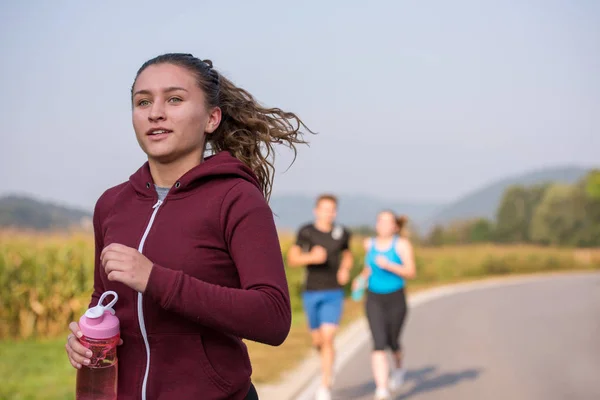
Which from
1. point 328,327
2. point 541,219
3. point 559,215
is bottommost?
point 541,219

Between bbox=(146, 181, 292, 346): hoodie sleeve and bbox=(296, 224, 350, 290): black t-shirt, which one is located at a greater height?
bbox=(146, 181, 292, 346): hoodie sleeve

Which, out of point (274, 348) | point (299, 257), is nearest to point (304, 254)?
point (299, 257)

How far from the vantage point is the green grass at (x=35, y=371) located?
28.6 ft

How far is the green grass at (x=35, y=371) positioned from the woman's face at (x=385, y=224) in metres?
3.30

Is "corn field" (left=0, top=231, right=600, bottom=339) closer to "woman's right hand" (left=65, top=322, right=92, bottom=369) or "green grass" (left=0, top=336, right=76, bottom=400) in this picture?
"green grass" (left=0, top=336, right=76, bottom=400)

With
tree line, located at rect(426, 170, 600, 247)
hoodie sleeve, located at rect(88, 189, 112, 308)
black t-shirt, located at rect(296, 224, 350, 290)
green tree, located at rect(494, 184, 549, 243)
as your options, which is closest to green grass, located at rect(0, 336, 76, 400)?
black t-shirt, located at rect(296, 224, 350, 290)

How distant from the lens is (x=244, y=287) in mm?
2373

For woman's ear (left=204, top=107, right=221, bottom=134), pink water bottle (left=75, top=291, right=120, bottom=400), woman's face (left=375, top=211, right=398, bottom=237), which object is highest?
woman's ear (left=204, top=107, right=221, bottom=134)

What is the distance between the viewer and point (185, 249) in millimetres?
2406

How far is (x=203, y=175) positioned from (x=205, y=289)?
Answer: 0.34 meters

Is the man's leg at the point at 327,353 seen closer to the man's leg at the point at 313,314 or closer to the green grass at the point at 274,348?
the man's leg at the point at 313,314

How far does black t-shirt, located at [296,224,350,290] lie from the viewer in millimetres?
9609

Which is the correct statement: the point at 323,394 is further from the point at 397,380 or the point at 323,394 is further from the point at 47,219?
the point at 47,219

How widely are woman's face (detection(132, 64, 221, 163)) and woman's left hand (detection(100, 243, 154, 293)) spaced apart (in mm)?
375
